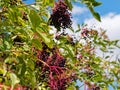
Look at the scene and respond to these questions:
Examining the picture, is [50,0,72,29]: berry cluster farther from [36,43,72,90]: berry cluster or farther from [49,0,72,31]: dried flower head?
[36,43,72,90]: berry cluster

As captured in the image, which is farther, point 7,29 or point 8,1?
point 8,1

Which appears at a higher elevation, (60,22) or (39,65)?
(60,22)

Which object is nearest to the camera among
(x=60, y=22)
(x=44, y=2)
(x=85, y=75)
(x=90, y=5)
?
(x=90, y=5)

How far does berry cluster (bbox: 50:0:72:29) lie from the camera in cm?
401

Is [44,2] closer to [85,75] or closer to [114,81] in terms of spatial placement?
[85,75]

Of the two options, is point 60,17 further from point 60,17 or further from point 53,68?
point 53,68

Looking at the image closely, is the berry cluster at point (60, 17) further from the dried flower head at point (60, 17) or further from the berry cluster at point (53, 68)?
the berry cluster at point (53, 68)

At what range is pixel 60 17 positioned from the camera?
4.02 metres

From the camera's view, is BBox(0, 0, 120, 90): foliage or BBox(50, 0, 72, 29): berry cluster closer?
BBox(0, 0, 120, 90): foliage

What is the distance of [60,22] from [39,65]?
0.51m

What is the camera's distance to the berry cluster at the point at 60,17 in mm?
4008

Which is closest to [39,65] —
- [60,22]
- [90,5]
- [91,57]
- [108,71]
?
[60,22]

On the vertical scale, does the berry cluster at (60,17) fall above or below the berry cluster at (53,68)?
above

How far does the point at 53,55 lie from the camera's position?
389cm
